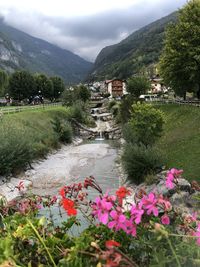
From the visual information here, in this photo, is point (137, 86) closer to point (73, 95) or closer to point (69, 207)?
point (73, 95)

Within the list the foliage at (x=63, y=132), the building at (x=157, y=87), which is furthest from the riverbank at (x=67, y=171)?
the building at (x=157, y=87)

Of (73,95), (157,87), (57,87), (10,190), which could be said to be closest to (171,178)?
(10,190)

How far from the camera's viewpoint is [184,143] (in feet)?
91.9

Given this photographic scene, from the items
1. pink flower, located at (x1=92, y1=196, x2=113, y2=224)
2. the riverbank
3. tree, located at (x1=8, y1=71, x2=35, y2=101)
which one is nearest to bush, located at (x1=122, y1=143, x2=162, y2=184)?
the riverbank

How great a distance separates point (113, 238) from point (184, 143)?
2560 cm

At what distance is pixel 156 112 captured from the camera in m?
28.1

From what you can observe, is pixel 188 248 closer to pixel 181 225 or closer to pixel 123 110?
pixel 181 225

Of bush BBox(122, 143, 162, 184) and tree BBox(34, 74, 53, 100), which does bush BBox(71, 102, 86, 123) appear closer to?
tree BBox(34, 74, 53, 100)

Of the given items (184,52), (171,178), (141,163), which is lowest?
(141,163)

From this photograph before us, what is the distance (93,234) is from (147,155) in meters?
20.3

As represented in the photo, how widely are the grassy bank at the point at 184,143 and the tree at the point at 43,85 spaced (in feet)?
236

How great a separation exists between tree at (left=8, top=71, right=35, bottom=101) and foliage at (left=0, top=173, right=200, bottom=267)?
10207 centimetres

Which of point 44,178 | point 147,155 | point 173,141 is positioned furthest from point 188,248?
point 173,141

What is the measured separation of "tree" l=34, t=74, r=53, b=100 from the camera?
111 meters
